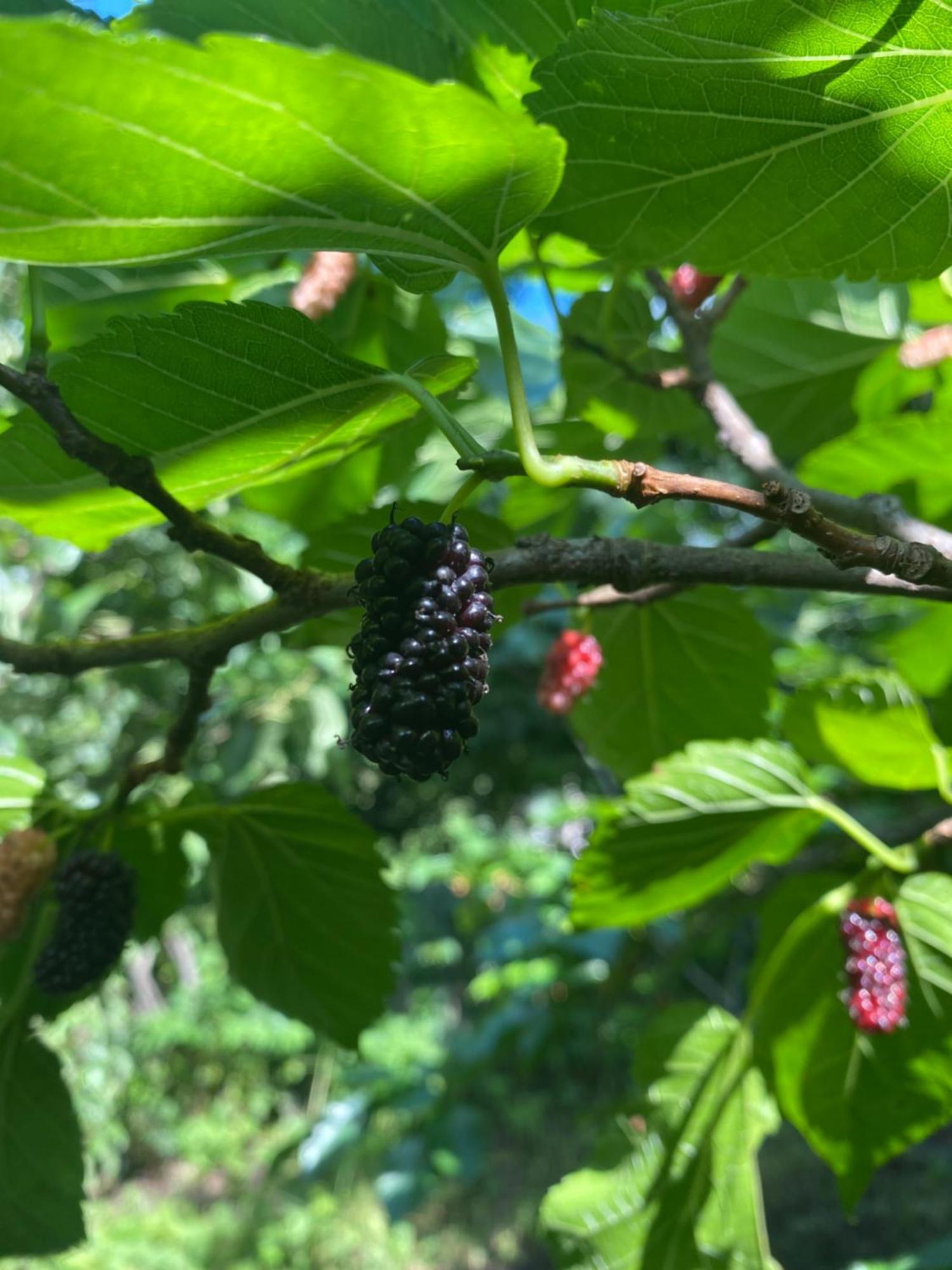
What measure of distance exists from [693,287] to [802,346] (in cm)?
20

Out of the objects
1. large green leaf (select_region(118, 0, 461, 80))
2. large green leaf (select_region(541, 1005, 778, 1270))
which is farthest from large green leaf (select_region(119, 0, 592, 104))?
large green leaf (select_region(541, 1005, 778, 1270))

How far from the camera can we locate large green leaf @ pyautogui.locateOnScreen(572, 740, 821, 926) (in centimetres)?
79

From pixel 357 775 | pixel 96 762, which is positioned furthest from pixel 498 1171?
pixel 96 762

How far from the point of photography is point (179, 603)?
123 inches

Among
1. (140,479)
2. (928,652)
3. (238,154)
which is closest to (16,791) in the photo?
(140,479)

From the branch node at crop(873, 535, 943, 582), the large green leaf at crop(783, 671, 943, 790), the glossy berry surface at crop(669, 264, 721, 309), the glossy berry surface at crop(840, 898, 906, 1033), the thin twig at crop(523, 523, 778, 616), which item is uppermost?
the branch node at crop(873, 535, 943, 582)

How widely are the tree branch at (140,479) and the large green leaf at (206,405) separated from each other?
0.02m

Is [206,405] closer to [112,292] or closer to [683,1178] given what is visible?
[112,292]

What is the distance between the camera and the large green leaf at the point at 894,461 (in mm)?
841

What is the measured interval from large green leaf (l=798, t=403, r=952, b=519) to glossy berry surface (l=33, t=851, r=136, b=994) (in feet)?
2.10

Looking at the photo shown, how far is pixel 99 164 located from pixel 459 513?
353mm

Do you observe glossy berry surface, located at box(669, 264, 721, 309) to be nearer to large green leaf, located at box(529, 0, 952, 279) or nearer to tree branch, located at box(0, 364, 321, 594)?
large green leaf, located at box(529, 0, 952, 279)

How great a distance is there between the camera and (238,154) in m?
0.38

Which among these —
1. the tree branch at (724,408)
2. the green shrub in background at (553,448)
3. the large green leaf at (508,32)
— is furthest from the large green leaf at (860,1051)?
the large green leaf at (508,32)
